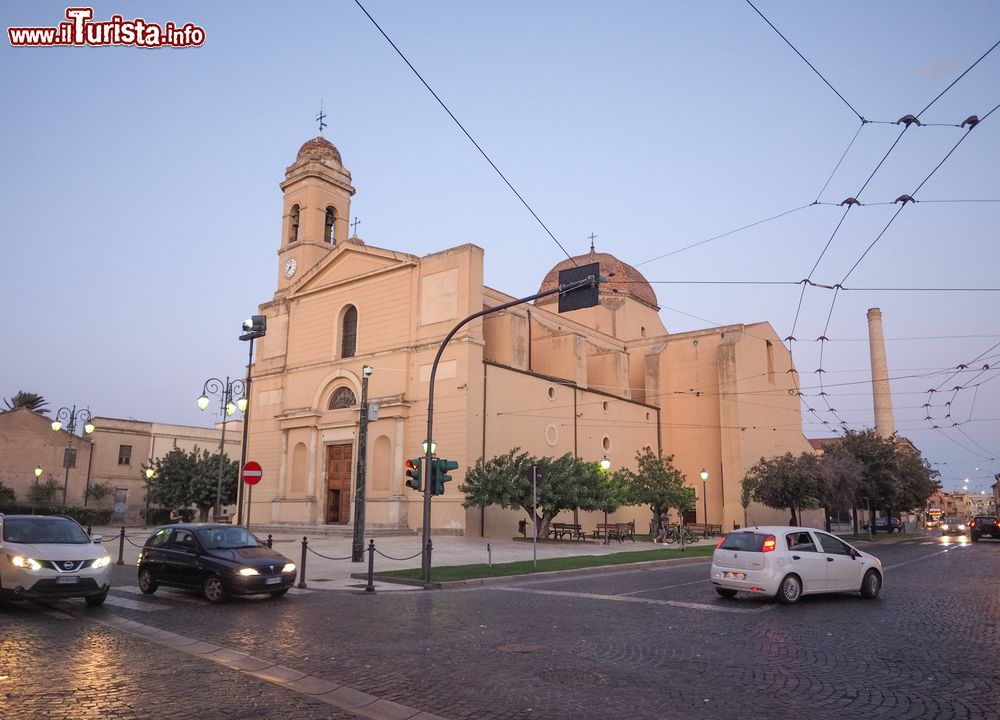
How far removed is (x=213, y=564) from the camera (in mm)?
12586

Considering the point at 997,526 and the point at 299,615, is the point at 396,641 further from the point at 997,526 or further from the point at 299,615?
the point at 997,526

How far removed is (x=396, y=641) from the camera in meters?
8.84

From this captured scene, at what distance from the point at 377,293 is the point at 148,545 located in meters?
24.6

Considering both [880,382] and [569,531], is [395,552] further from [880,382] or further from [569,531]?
[880,382]

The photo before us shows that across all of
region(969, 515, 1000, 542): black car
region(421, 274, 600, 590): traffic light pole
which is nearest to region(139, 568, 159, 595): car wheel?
region(421, 274, 600, 590): traffic light pole

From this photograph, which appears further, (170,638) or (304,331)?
(304,331)

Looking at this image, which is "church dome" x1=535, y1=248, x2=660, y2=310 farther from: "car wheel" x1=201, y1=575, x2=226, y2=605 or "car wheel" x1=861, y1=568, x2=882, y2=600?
"car wheel" x1=201, y1=575, x2=226, y2=605

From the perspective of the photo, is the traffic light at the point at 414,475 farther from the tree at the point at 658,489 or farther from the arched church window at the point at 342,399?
the arched church window at the point at 342,399

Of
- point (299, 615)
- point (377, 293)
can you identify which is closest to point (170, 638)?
point (299, 615)

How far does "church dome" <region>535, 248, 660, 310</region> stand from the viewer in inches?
1959

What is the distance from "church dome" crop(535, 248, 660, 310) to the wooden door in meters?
18.9

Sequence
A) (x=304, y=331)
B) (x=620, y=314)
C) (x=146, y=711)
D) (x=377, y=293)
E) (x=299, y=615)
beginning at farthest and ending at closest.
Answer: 1. (x=620, y=314)
2. (x=304, y=331)
3. (x=377, y=293)
4. (x=299, y=615)
5. (x=146, y=711)

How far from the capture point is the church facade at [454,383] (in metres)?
33.1

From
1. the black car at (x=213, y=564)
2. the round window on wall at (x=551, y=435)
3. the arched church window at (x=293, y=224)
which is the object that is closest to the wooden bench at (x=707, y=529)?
the round window on wall at (x=551, y=435)
